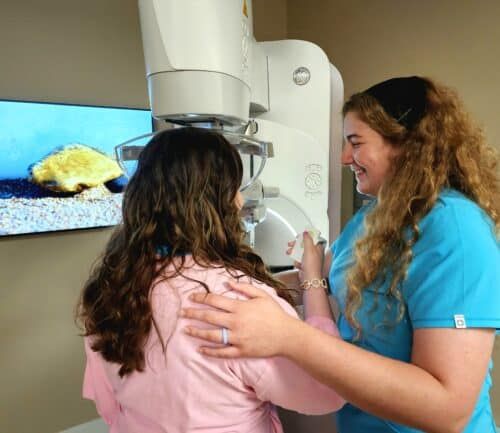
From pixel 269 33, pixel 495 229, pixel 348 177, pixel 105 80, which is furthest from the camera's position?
pixel 269 33

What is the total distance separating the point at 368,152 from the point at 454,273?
0.95ft

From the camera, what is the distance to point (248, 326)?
58 centimetres

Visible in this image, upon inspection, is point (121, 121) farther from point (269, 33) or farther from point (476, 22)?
point (476, 22)

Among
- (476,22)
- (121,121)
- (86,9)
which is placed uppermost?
(86,9)

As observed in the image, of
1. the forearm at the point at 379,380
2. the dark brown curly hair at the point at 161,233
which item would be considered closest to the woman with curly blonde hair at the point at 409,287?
the forearm at the point at 379,380

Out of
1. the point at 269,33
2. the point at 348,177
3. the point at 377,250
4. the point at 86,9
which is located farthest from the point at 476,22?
the point at 86,9

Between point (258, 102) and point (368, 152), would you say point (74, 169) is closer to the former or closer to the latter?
point (258, 102)

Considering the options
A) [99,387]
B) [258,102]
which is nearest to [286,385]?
[99,387]

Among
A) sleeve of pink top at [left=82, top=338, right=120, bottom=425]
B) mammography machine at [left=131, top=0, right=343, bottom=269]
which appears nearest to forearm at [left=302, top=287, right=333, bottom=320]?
mammography machine at [left=131, top=0, right=343, bottom=269]

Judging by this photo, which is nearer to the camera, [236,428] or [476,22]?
[236,428]

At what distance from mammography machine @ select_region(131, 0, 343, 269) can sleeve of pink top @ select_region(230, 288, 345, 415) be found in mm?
379

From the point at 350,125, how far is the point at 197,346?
0.52 metres

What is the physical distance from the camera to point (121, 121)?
2.10 meters

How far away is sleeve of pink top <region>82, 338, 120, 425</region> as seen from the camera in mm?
803
